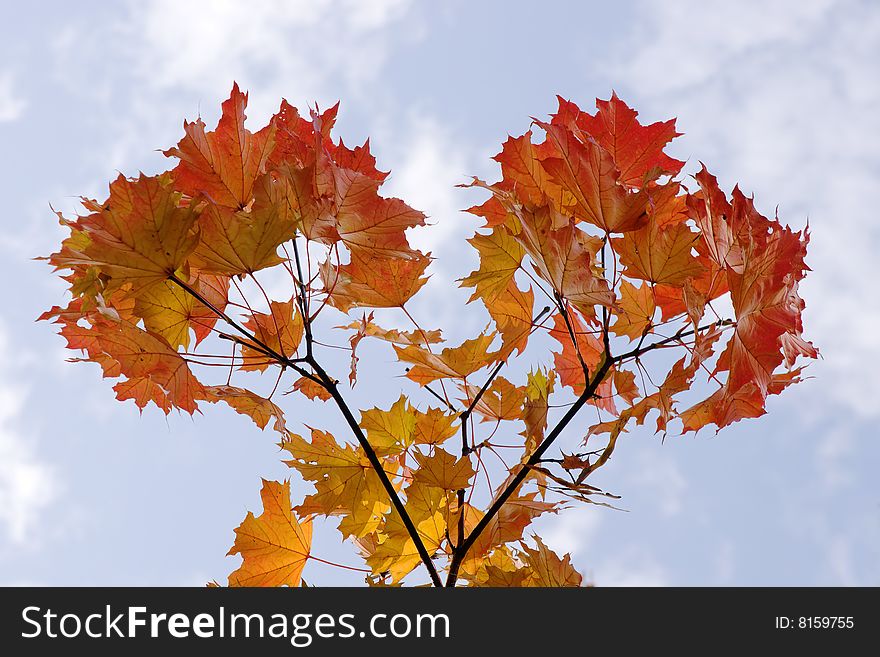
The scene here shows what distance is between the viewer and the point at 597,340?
1060 millimetres

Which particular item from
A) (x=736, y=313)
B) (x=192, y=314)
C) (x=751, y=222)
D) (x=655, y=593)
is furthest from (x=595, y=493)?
(x=192, y=314)

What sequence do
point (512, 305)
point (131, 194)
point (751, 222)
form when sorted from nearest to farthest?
point (131, 194), point (751, 222), point (512, 305)

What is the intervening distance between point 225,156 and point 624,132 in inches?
17.2

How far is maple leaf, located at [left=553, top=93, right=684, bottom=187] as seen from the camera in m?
0.92

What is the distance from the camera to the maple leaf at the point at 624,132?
919mm

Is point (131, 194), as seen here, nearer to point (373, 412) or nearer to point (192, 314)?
point (192, 314)

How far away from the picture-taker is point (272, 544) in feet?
3.49

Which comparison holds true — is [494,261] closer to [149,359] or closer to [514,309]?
[514,309]

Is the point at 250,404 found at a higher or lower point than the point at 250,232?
lower

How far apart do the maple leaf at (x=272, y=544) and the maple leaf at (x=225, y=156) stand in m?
0.38

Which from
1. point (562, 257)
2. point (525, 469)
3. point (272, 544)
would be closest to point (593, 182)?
point (562, 257)

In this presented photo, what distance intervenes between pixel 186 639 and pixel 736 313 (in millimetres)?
639

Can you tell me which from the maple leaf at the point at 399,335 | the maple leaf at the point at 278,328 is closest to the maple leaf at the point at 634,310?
the maple leaf at the point at 399,335

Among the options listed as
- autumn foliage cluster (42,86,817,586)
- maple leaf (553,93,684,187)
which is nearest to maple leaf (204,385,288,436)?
autumn foliage cluster (42,86,817,586)
